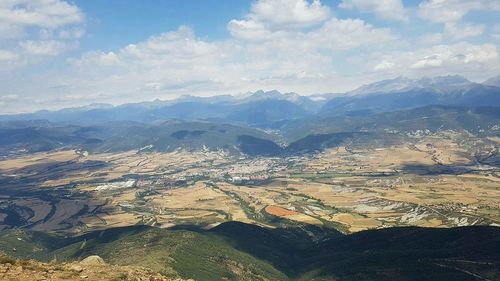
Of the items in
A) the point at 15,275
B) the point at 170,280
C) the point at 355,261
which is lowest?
the point at 355,261

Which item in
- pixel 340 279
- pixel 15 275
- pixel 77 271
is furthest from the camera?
pixel 340 279

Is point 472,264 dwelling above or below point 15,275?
below

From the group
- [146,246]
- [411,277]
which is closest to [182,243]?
[146,246]

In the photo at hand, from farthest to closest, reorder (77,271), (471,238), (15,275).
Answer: (471,238) → (77,271) → (15,275)

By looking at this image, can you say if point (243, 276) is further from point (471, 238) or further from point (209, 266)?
point (471, 238)

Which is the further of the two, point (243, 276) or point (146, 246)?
point (146, 246)

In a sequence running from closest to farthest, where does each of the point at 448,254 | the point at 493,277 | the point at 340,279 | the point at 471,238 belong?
the point at 493,277 < the point at 340,279 < the point at 448,254 < the point at 471,238

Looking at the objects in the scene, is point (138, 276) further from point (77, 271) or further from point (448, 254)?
point (448, 254)

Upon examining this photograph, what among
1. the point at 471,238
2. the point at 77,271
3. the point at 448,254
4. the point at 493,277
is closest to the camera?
the point at 77,271

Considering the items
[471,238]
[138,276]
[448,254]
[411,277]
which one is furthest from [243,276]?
[138,276]
